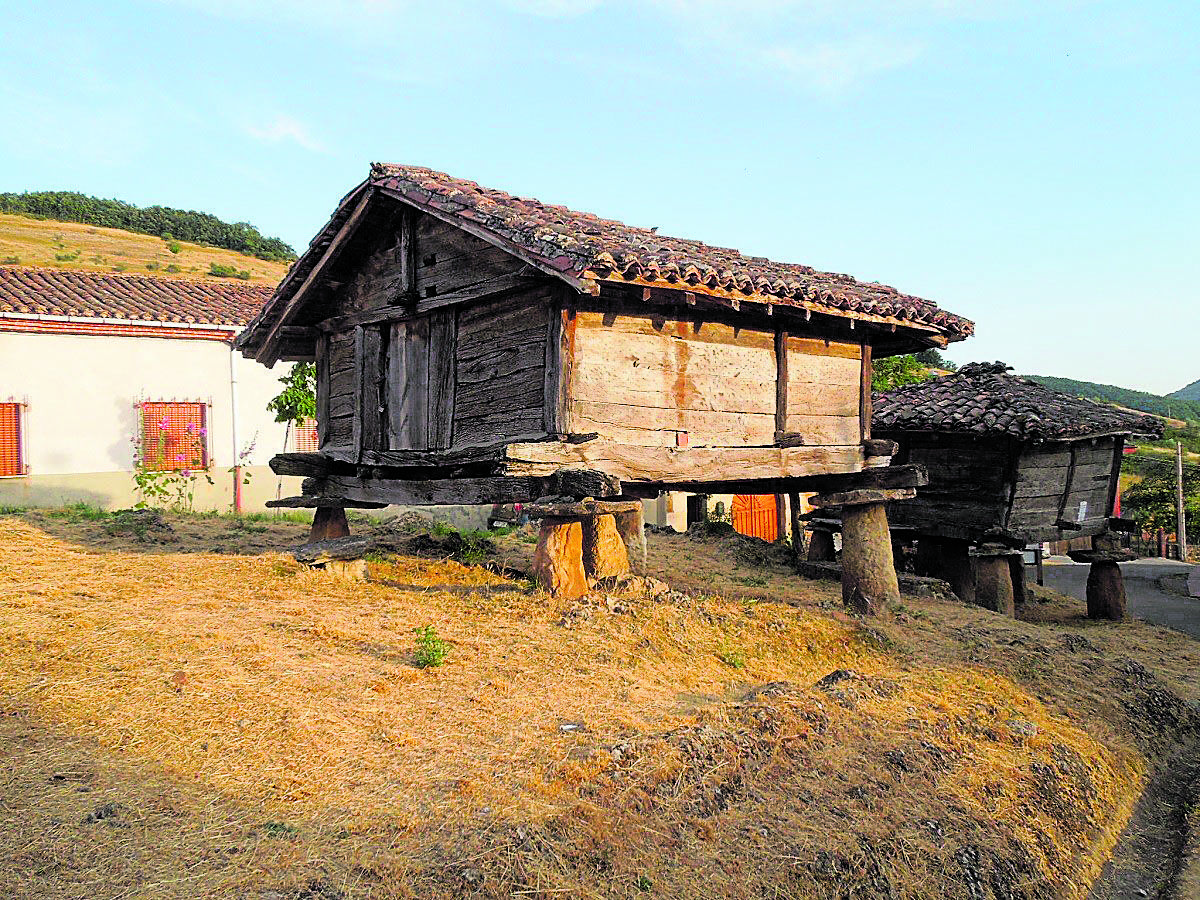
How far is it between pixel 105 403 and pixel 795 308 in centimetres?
1333

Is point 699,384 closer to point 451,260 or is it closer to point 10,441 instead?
point 451,260

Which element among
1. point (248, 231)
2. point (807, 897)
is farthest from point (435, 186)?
point (248, 231)

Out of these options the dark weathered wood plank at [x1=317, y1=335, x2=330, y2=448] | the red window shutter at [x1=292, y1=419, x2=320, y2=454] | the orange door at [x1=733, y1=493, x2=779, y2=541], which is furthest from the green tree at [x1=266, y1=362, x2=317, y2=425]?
the orange door at [x1=733, y1=493, x2=779, y2=541]

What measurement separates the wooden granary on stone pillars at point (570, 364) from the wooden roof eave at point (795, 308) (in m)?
0.02

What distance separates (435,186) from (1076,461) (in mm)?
8936

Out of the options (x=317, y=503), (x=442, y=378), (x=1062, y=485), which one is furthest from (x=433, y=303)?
(x=1062, y=485)

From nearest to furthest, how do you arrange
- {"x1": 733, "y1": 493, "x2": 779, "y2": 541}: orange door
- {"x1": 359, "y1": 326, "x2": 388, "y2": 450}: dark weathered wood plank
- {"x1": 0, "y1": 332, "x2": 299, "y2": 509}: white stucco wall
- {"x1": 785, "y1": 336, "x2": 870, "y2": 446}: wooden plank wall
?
{"x1": 785, "y1": 336, "x2": 870, "y2": 446}: wooden plank wall < {"x1": 359, "y1": 326, "x2": 388, "y2": 450}: dark weathered wood plank < {"x1": 0, "y1": 332, "x2": 299, "y2": 509}: white stucco wall < {"x1": 733, "y1": 493, "x2": 779, "y2": 541}: orange door

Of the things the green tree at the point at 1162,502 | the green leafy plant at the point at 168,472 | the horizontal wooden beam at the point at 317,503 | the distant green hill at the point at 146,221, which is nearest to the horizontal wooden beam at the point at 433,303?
the horizontal wooden beam at the point at 317,503

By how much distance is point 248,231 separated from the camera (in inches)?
2179

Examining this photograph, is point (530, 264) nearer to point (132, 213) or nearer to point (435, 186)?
point (435, 186)

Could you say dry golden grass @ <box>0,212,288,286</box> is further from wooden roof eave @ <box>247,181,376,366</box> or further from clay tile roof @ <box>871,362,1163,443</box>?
clay tile roof @ <box>871,362,1163,443</box>

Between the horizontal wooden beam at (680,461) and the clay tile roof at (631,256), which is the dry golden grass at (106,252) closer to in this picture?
the clay tile roof at (631,256)

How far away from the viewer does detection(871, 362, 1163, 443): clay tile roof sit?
33.5 ft

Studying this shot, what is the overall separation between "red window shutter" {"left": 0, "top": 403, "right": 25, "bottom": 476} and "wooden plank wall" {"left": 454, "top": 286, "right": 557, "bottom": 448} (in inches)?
436
